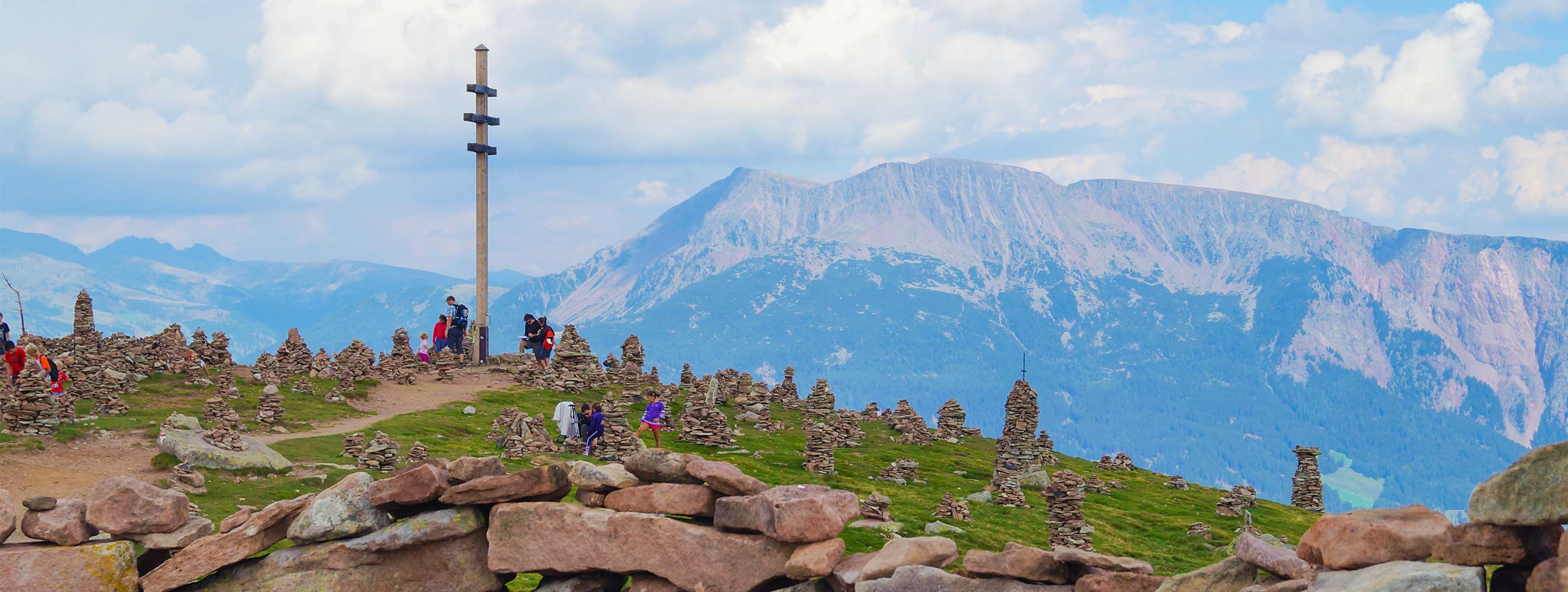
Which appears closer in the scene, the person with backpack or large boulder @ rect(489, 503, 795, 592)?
large boulder @ rect(489, 503, 795, 592)

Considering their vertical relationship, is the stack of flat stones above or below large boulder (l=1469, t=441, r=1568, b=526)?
above

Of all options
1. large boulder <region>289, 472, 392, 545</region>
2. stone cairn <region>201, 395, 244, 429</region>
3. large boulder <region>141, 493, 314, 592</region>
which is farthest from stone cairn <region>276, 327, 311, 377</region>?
large boulder <region>289, 472, 392, 545</region>

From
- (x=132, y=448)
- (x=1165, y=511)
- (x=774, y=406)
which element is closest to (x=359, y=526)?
(x=132, y=448)

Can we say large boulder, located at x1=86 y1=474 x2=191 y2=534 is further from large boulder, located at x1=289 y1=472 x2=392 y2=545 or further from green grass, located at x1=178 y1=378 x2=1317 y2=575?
green grass, located at x1=178 y1=378 x2=1317 y2=575

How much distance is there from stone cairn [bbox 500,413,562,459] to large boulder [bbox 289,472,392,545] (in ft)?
59.4

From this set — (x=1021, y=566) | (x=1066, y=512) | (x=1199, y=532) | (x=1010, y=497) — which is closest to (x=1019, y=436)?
(x=1010, y=497)

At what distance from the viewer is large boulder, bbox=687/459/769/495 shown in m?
20.2

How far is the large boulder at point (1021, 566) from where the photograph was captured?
1756cm

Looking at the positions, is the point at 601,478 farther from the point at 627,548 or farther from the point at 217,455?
the point at 217,455

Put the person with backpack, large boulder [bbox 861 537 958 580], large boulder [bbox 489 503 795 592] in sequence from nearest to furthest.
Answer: large boulder [bbox 861 537 958 580] < large boulder [bbox 489 503 795 592] < the person with backpack

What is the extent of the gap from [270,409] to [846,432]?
25.9 metres

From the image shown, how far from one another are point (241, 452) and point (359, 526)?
15.6 metres

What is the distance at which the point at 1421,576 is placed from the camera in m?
14.3

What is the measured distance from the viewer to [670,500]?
67.2ft
